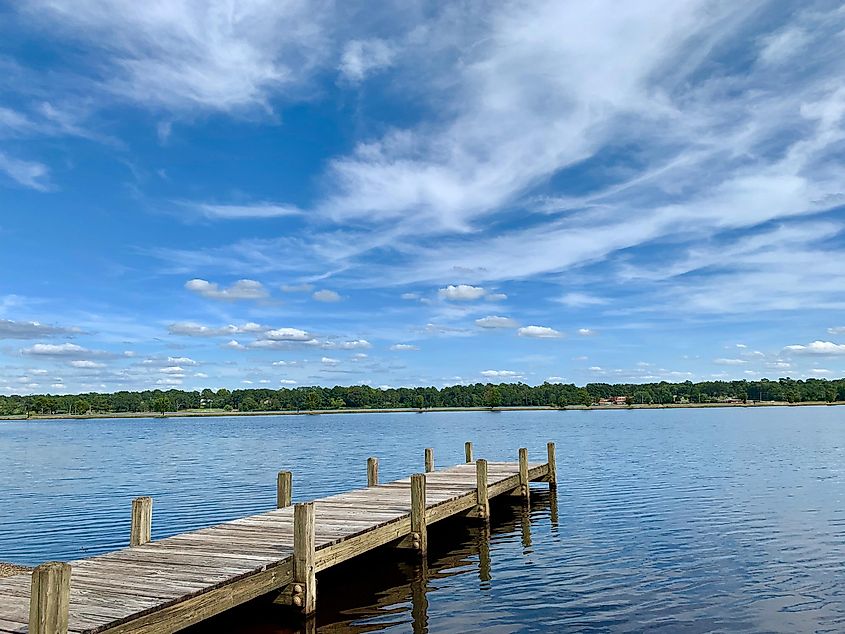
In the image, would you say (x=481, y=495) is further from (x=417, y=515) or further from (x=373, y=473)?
(x=417, y=515)

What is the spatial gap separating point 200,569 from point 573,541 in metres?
13.3

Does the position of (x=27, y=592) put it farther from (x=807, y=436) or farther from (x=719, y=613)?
(x=807, y=436)

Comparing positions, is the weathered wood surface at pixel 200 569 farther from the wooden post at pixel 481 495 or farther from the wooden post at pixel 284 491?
the wooden post at pixel 481 495

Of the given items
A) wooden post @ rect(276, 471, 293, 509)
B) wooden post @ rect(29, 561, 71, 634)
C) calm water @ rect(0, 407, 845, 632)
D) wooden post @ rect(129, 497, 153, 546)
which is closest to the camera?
wooden post @ rect(29, 561, 71, 634)

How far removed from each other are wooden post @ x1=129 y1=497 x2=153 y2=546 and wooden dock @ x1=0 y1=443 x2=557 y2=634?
0.02 metres

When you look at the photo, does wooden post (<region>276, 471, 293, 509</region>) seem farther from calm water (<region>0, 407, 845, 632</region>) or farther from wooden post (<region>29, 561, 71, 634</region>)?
wooden post (<region>29, 561, 71, 634</region>)

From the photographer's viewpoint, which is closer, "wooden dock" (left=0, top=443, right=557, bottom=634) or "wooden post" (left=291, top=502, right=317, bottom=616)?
"wooden dock" (left=0, top=443, right=557, bottom=634)

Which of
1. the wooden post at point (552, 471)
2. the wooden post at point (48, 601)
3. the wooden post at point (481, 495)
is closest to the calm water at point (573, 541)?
the wooden post at point (481, 495)

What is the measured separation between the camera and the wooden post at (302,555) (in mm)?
13578

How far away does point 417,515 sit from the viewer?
61.2 feet

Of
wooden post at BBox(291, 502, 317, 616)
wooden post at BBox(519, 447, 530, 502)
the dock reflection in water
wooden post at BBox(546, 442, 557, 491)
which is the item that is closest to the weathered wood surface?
wooden post at BBox(291, 502, 317, 616)

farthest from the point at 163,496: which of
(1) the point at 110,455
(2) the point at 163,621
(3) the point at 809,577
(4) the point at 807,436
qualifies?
(4) the point at 807,436

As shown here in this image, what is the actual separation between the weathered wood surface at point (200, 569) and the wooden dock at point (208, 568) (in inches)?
0.7

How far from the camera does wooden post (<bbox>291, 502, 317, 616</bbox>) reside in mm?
13578
